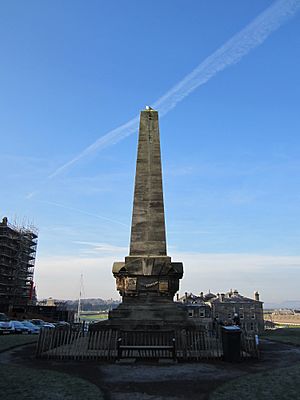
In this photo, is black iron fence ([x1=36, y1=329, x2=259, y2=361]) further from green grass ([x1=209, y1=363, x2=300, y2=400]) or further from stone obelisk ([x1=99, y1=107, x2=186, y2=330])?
green grass ([x1=209, y1=363, x2=300, y2=400])

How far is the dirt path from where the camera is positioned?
7.35m

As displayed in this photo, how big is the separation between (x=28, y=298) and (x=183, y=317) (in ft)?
193

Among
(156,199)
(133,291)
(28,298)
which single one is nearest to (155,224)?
(156,199)

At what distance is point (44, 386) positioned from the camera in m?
7.57

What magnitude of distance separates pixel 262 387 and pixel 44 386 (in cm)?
463

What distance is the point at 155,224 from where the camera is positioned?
1667 centimetres

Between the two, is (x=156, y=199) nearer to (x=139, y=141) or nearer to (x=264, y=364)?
(x=139, y=141)

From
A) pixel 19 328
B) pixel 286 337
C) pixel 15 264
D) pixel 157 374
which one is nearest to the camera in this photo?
pixel 157 374

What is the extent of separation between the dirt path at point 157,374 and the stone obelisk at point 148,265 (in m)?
3.74

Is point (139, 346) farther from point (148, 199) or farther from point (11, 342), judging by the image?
point (11, 342)

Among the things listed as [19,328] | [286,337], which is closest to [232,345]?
[286,337]

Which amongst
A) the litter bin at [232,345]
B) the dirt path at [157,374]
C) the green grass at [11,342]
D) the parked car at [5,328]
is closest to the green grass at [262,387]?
the dirt path at [157,374]

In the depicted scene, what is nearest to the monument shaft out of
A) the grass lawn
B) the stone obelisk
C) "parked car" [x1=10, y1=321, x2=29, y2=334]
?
the stone obelisk

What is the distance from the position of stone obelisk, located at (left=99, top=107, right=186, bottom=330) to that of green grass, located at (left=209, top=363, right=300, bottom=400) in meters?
5.70
